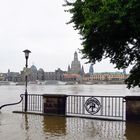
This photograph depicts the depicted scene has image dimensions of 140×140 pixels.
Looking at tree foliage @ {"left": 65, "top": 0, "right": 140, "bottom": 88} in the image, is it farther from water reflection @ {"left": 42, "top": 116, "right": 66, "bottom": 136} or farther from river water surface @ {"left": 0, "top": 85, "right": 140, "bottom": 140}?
water reflection @ {"left": 42, "top": 116, "right": 66, "bottom": 136}

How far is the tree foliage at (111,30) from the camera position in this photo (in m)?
12.7

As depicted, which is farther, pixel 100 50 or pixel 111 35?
pixel 100 50

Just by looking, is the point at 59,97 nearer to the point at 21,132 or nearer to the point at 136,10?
the point at 21,132

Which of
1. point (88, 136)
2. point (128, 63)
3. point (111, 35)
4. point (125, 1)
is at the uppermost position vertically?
point (125, 1)

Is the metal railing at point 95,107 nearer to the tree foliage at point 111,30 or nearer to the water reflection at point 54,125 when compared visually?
the water reflection at point 54,125

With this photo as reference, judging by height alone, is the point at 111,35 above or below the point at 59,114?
above

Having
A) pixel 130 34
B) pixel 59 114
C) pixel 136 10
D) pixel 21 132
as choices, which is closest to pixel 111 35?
pixel 130 34

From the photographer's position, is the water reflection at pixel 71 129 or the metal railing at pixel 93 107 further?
the metal railing at pixel 93 107

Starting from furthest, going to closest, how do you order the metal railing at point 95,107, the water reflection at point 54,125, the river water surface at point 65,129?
the metal railing at point 95,107
the water reflection at point 54,125
the river water surface at point 65,129

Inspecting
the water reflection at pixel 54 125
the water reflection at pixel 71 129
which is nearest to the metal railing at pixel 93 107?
the water reflection at pixel 71 129

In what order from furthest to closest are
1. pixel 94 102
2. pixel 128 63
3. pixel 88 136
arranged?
1. pixel 94 102
2. pixel 128 63
3. pixel 88 136

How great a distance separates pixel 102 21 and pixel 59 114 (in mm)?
6890

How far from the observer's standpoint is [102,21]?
13219 mm

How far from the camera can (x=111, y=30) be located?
13.4 meters
